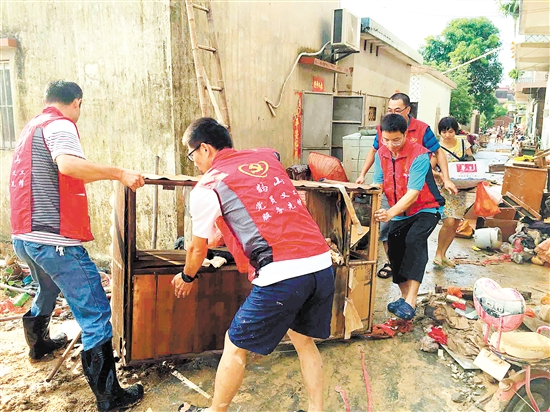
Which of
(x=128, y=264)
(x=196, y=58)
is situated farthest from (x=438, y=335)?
(x=196, y=58)

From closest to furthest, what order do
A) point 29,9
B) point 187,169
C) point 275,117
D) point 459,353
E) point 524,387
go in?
1. point 524,387
2. point 459,353
3. point 187,169
4. point 29,9
5. point 275,117

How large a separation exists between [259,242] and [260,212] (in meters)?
0.15

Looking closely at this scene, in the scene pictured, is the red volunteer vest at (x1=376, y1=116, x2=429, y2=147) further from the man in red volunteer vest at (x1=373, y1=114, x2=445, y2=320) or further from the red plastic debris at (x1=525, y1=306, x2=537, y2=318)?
the red plastic debris at (x1=525, y1=306, x2=537, y2=318)

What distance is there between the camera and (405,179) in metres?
3.75

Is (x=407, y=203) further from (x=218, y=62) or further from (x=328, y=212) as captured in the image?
(x=218, y=62)

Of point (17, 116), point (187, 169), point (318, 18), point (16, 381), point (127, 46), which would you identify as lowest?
point (16, 381)

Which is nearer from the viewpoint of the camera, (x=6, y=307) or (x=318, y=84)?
(x=6, y=307)

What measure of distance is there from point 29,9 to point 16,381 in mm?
4842

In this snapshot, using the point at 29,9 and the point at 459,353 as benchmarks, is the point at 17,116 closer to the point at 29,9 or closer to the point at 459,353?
the point at 29,9

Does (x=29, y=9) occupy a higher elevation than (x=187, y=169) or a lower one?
higher

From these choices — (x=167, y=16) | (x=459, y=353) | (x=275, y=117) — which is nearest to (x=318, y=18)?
(x=275, y=117)

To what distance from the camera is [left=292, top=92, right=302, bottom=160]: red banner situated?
7969mm

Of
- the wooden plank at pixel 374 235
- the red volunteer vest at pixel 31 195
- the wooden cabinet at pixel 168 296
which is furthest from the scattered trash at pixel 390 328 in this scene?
the red volunteer vest at pixel 31 195

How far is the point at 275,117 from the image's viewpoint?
23.8 ft
